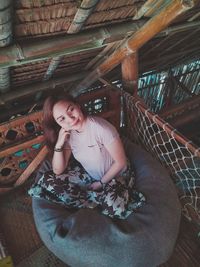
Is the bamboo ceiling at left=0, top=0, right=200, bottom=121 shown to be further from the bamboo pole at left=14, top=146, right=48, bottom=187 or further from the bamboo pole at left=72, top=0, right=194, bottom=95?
the bamboo pole at left=14, top=146, right=48, bottom=187

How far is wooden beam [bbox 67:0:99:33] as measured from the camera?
1254mm

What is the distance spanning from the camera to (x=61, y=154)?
184cm

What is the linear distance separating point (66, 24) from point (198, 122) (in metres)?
2.50

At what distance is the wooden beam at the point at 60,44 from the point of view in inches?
54.7

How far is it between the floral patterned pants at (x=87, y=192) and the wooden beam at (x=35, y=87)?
748 mm

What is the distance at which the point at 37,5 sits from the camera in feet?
3.90

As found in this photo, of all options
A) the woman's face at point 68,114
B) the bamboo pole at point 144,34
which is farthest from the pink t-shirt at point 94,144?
the bamboo pole at point 144,34

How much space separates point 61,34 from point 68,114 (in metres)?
0.46

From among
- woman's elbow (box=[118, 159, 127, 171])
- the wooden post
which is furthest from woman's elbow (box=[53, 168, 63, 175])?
the wooden post

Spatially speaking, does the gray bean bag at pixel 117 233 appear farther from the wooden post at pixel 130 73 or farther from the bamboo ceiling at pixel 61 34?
the bamboo ceiling at pixel 61 34

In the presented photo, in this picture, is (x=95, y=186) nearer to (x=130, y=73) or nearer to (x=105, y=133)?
(x=105, y=133)

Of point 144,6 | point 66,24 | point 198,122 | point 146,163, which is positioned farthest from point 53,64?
Answer: point 198,122

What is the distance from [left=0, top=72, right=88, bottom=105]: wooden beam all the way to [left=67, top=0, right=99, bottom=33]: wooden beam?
885 mm

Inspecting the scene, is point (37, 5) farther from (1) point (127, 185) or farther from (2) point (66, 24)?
(1) point (127, 185)
